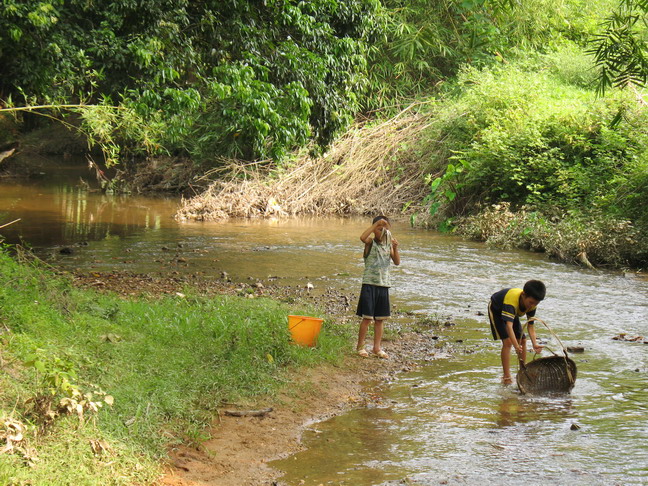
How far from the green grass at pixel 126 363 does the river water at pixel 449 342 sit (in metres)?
0.94

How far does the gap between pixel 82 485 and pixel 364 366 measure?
410 centimetres

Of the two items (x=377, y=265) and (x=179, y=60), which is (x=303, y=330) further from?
→ (x=179, y=60)

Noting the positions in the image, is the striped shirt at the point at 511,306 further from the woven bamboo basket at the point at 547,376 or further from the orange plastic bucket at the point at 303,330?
the orange plastic bucket at the point at 303,330

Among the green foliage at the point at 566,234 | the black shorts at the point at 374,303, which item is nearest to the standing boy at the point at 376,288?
the black shorts at the point at 374,303

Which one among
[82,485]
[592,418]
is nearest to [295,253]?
[592,418]

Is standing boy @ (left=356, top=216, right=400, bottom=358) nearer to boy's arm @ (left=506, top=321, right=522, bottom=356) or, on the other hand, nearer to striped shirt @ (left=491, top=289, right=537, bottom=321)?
striped shirt @ (left=491, top=289, right=537, bottom=321)

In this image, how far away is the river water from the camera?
546 centimetres

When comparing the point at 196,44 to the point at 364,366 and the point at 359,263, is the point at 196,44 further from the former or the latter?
the point at 364,366

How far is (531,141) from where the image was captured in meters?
18.1

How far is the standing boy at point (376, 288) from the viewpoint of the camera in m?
8.22

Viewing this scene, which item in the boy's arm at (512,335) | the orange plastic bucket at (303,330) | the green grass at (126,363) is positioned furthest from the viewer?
the orange plastic bucket at (303,330)

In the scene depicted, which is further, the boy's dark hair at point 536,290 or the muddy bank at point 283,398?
the boy's dark hair at point 536,290

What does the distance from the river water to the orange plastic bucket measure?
1047mm

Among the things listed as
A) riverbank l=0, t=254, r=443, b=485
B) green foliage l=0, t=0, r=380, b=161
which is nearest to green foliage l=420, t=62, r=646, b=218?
green foliage l=0, t=0, r=380, b=161
